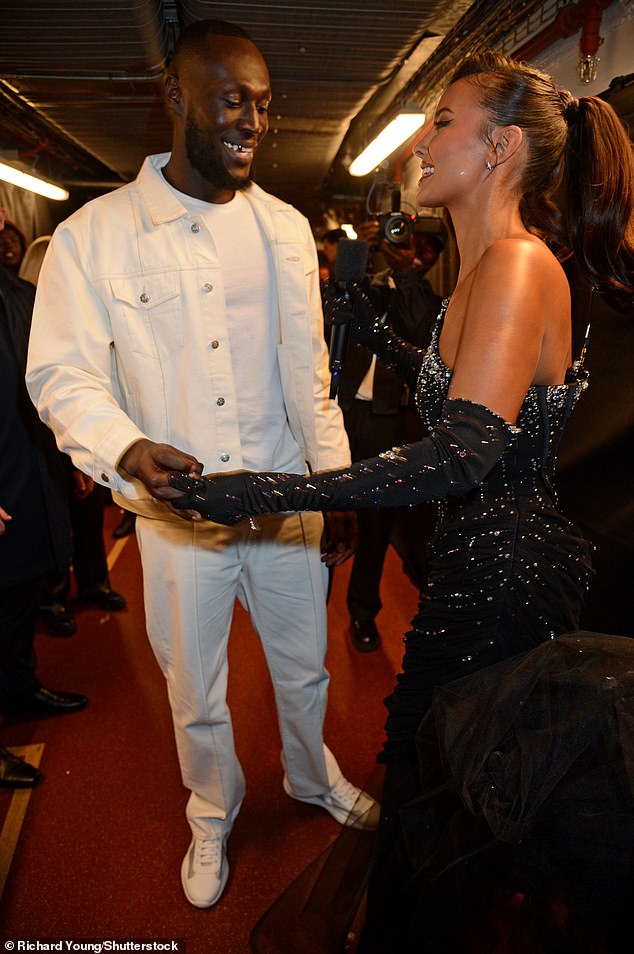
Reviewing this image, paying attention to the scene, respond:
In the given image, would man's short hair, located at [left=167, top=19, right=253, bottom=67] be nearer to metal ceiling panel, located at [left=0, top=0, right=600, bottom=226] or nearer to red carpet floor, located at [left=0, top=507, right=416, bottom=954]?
metal ceiling panel, located at [left=0, top=0, right=600, bottom=226]

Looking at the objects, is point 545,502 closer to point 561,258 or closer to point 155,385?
point 561,258

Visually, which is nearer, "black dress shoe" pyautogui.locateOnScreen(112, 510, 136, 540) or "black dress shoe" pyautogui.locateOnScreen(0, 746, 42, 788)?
"black dress shoe" pyautogui.locateOnScreen(0, 746, 42, 788)

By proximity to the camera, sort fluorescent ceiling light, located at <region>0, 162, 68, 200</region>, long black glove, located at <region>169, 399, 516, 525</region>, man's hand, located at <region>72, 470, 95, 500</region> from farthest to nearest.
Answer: fluorescent ceiling light, located at <region>0, 162, 68, 200</region>, man's hand, located at <region>72, 470, 95, 500</region>, long black glove, located at <region>169, 399, 516, 525</region>

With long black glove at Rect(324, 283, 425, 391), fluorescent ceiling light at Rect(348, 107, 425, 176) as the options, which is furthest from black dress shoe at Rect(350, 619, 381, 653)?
fluorescent ceiling light at Rect(348, 107, 425, 176)

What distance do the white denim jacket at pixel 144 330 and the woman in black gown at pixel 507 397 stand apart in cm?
35

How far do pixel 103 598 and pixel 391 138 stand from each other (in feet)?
11.2

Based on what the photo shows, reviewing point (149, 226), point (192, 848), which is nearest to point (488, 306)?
point (149, 226)

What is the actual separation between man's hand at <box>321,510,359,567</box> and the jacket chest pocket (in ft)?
2.08

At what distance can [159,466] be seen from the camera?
3.95 feet

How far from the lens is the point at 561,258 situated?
4.72 ft

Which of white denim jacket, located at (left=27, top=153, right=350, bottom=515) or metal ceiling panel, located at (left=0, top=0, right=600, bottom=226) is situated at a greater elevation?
metal ceiling panel, located at (left=0, top=0, right=600, bottom=226)

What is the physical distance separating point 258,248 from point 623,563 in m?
1.53

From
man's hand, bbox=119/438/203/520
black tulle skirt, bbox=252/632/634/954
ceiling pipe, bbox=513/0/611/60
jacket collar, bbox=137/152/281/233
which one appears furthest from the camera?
ceiling pipe, bbox=513/0/611/60

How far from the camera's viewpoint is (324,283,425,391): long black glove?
66.8 inches
